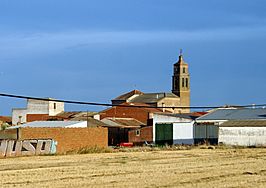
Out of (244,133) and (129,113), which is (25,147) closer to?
(244,133)

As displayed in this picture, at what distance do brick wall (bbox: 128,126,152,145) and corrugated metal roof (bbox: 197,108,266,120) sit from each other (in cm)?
688

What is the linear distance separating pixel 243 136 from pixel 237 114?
873cm

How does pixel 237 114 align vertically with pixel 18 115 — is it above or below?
below

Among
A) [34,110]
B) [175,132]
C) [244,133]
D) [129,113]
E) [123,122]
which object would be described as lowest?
[244,133]

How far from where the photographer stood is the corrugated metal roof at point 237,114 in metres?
70.3

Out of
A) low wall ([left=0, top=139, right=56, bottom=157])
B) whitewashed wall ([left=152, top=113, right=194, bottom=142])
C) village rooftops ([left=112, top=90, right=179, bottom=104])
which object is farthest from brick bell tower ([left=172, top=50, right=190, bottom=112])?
low wall ([left=0, top=139, right=56, bottom=157])

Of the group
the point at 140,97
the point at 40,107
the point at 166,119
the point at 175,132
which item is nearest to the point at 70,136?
the point at 175,132

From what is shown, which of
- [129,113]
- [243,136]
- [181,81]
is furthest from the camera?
A: [181,81]

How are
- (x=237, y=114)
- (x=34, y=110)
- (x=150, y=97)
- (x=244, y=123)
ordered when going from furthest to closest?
(x=150, y=97), (x=34, y=110), (x=237, y=114), (x=244, y=123)

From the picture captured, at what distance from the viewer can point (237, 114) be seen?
72.7m

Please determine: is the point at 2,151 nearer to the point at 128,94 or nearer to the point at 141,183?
the point at 141,183

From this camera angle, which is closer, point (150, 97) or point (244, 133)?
point (244, 133)

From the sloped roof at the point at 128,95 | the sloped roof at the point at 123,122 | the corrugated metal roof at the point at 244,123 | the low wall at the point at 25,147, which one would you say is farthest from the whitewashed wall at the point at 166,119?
the sloped roof at the point at 128,95

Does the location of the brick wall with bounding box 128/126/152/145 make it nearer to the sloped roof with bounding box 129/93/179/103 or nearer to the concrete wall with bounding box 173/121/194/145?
the concrete wall with bounding box 173/121/194/145
